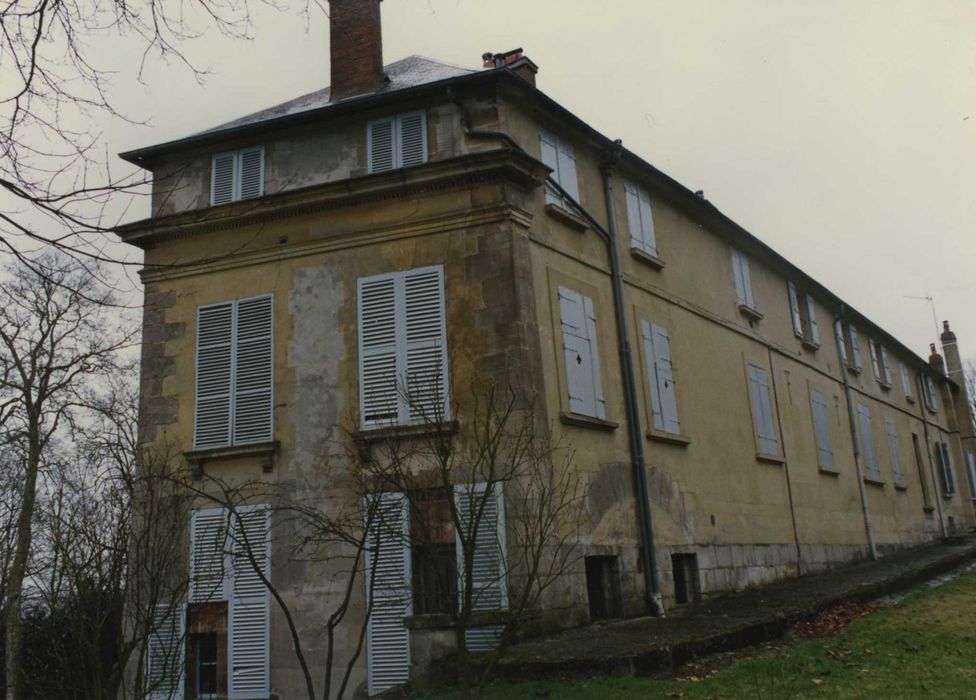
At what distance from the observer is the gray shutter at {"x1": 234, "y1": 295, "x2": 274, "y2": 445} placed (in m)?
13.3

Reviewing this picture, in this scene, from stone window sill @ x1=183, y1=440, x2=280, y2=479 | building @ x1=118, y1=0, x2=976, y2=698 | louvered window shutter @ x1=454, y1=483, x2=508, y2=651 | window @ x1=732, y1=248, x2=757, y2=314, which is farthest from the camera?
window @ x1=732, y1=248, x2=757, y2=314

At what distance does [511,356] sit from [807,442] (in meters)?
10.7

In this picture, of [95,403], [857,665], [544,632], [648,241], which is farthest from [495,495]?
[95,403]

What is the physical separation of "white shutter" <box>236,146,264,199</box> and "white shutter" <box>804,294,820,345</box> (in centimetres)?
1384

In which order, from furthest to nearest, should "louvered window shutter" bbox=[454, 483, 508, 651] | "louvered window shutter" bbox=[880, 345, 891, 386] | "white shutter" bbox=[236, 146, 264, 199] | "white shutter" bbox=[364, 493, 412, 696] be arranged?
"louvered window shutter" bbox=[880, 345, 891, 386] < "white shutter" bbox=[236, 146, 264, 199] < "white shutter" bbox=[364, 493, 412, 696] < "louvered window shutter" bbox=[454, 483, 508, 651]

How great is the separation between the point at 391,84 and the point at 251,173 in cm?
244

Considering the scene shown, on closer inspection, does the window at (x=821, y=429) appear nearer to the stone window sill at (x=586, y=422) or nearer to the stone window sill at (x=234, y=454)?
the stone window sill at (x=586, y=422)

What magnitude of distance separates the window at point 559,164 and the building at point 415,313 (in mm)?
54

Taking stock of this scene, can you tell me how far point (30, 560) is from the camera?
21.6 meters

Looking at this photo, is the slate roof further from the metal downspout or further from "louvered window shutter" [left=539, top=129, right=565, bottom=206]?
the metal downspout

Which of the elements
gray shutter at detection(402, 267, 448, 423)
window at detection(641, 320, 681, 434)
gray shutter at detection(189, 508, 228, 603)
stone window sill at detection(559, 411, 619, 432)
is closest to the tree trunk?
gray shutter at detection(189, 508, 228, 603)

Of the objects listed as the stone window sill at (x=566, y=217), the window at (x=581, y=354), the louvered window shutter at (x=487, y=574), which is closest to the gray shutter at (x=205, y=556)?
the louvered window shutter at (x=487, y=574)

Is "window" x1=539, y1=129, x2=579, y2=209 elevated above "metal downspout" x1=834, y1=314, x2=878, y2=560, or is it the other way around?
"window" x1=539, y1=129, x2=579, y2=209

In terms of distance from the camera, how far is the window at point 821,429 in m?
21.2
